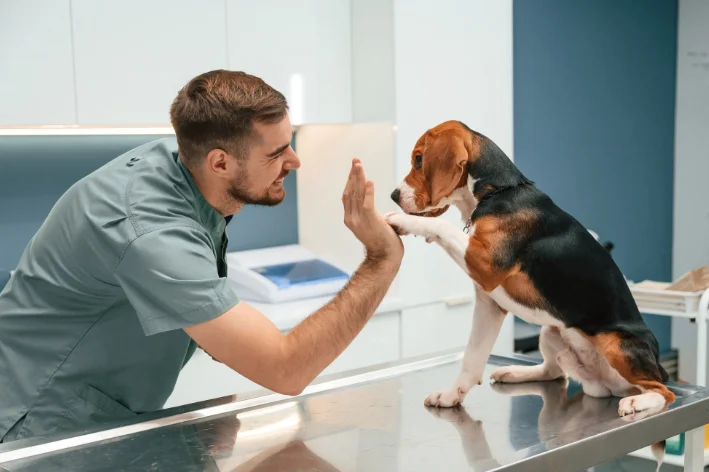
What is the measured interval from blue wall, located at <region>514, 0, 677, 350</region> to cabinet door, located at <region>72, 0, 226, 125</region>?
1.77 meters

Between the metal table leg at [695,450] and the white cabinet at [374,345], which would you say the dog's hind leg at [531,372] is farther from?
the white cabinet at [374,345]

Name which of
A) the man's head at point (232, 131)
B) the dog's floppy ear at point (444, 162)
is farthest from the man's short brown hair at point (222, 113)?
the dog's floppy ear at point (444, 162)

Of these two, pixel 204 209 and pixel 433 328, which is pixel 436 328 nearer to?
pixel 433 328

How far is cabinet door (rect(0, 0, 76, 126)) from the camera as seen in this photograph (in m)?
2.56

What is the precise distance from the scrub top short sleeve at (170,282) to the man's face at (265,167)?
0.21 meters

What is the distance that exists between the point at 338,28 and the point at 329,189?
2.25 ft

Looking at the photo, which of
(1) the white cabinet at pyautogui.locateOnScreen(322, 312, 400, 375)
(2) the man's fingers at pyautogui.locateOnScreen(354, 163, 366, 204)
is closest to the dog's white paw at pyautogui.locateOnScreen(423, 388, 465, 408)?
(2) the man's fingers at pyautogui.locateOnScreen(354, 163, 366, 204)

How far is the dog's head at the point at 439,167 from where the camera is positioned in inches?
58.1

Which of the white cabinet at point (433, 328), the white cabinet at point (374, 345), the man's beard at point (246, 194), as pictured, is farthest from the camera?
the white cabinet at point (433, 328)

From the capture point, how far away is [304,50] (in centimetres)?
323

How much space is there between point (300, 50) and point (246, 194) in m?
1.74

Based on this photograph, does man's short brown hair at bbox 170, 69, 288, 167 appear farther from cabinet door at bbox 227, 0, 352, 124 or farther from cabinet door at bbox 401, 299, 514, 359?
cabinet door at bbox 401, 299, 514, 359

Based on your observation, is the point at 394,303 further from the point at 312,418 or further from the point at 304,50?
the point at 312,418

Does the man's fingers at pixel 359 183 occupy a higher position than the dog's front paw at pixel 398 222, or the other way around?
the man's fingers at pixel 359 183
